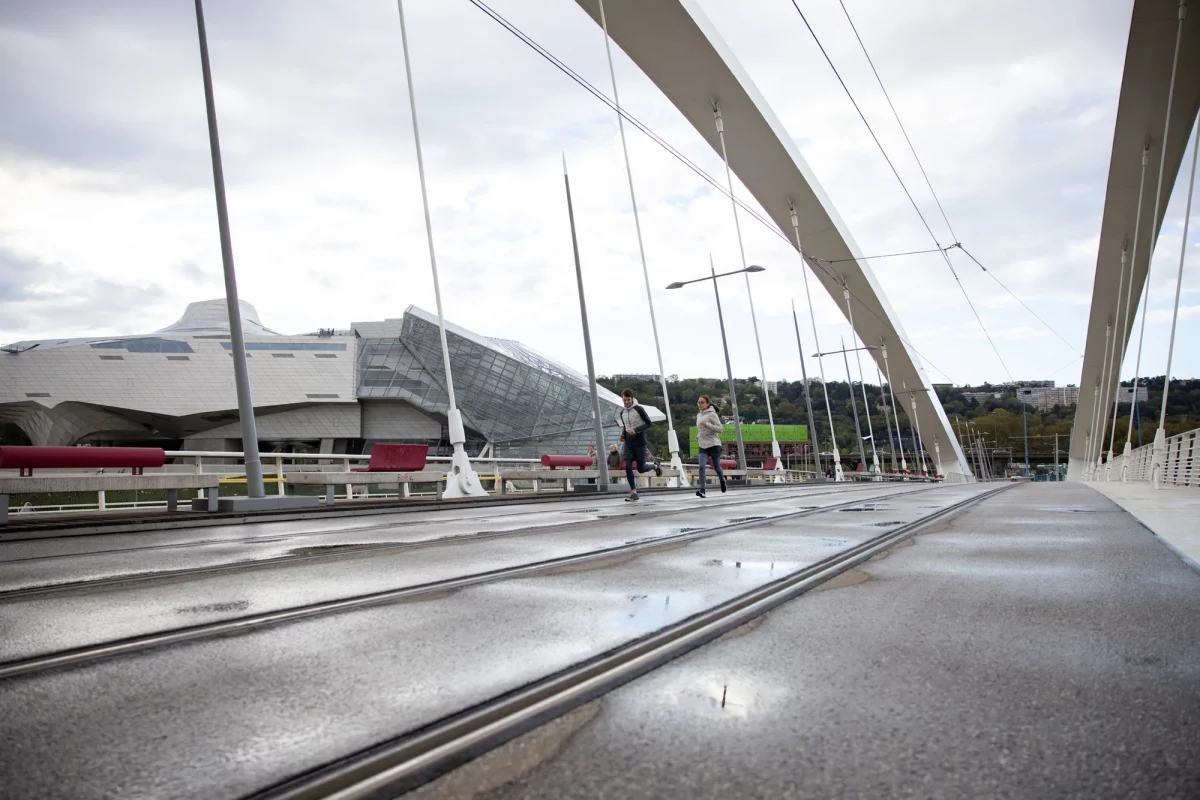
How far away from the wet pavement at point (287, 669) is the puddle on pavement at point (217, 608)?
12 mm

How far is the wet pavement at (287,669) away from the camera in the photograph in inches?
57.5

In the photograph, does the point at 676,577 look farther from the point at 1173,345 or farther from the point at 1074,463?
the point at 1074,463

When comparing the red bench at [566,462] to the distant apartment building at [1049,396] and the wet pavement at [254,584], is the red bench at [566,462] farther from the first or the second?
the distant apartment building at [1049,396]

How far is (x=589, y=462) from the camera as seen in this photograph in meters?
23.2

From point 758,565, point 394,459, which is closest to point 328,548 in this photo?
point 758,565

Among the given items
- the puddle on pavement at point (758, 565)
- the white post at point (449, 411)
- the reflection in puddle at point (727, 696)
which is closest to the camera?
the reflection in puddle at point (727, 696)

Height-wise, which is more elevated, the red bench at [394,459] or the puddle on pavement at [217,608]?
the red bench at [394,459]

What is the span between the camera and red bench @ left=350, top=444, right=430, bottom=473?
1452cm

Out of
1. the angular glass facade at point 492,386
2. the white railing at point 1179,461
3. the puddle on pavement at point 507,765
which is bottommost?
the white railing at point 1179,461

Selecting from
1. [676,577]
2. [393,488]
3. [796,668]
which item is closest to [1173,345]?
[676,577]

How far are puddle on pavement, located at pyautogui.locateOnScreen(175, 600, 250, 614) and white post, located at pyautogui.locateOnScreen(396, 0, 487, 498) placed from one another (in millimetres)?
8848

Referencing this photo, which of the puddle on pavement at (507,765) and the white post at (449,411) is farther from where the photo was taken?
the white post at (449,411)

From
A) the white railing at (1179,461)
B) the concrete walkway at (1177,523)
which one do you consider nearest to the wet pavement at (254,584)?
the concrete walkway at (1177,523)

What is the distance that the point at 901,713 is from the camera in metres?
1.70
